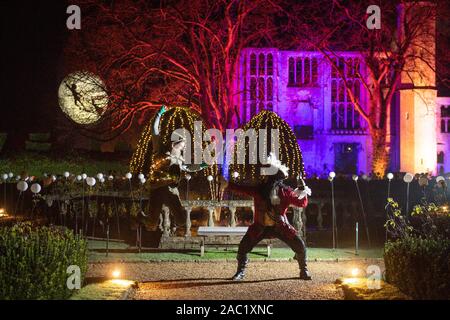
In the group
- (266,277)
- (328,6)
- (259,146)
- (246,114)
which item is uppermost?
(328,6)

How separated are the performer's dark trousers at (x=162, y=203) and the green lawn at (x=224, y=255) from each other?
9.14 ft

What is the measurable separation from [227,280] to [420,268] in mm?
3702

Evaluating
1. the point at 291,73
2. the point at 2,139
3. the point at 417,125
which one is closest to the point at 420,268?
the point at 2,139

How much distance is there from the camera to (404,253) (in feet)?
29.2

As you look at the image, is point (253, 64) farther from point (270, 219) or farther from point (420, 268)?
point (420, 268)

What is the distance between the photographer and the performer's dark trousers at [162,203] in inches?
422

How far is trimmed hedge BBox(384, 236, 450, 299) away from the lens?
809 cm

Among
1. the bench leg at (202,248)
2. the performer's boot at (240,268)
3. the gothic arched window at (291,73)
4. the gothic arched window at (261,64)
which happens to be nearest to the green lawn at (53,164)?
the gothic arched window at (261,64)

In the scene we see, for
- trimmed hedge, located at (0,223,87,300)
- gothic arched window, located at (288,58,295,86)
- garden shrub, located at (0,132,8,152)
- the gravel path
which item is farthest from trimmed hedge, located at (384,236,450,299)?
gothic arched window, located at (288,58,295,86)

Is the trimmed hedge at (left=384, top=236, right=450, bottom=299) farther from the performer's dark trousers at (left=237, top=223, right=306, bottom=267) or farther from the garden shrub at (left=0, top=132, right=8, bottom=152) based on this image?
the garden shrub at (left=0, top=132, right=8, bottom=152)

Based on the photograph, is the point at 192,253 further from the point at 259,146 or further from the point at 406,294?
the point at 259,146

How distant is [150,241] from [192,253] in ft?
7.67

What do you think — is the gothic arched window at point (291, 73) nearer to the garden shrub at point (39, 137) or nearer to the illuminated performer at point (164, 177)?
the garden shrub at point (39, 137)

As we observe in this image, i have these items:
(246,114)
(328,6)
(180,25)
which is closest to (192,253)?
(180,25)
